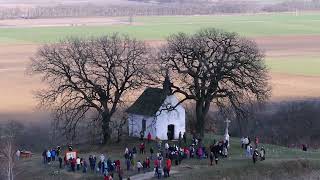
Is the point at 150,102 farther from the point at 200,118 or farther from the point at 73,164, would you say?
the point at 73,164

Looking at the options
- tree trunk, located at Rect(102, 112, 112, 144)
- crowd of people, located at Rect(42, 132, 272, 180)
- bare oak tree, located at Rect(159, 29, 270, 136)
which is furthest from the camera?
tree trunk, located at Rect(102, 112, 112, 144)

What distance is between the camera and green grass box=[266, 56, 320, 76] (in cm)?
8018

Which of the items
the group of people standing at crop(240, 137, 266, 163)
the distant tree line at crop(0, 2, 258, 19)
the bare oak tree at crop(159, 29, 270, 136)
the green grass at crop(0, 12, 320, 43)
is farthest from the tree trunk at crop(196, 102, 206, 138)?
the distant tree line at crop(0, 2, 258, 19)

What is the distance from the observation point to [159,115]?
44312 millimetres

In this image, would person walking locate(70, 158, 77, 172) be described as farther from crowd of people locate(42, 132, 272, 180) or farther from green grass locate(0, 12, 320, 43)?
green grass locate(0, 12, 320, 43)

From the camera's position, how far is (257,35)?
115m

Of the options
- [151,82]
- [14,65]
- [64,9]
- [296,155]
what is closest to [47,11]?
[64,9]

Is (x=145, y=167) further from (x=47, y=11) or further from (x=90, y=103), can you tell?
(x=47, y=11)

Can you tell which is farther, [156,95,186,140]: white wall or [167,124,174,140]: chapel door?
[167,124,174,140]: chapel door

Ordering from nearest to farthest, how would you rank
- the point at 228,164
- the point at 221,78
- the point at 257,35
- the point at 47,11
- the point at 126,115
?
the point at 228,164, the point at 221,78, the point at 126,115, the point at 257,35, the point at 47,11

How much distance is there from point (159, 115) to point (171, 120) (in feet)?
3.34

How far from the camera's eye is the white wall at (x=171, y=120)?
146 feet

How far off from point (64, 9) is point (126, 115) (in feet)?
473

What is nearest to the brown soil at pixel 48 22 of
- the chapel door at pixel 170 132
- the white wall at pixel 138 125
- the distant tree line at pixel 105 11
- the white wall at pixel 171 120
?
the distant tree line at pixel 105 11
